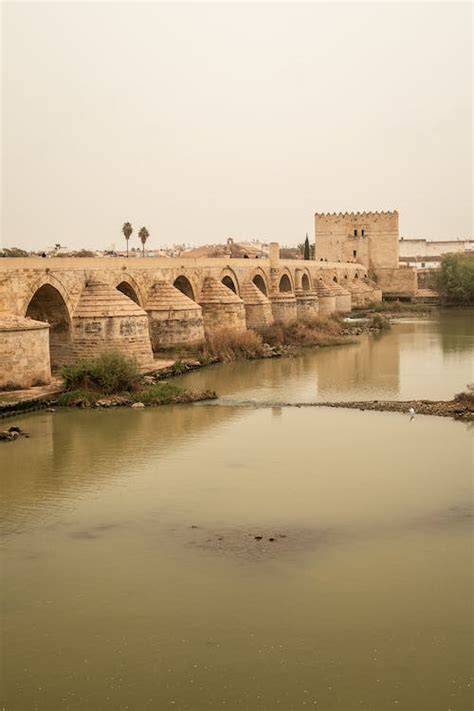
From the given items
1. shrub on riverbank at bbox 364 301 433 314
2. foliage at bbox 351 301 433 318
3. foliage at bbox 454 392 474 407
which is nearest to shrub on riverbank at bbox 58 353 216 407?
foliage at bbox 454 392 474 407

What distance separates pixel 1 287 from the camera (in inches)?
486

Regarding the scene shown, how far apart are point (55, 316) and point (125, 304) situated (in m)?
1.26

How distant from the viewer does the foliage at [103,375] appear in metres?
12.6

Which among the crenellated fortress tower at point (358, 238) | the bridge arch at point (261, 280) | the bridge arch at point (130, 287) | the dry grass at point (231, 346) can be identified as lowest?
the dry grass at point (231, 346)

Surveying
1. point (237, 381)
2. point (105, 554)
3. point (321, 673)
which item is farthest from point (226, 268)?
point (321, 673)

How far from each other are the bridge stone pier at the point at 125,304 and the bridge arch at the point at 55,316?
0.05 ft

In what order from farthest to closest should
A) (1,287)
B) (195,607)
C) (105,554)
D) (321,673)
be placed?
(1,287) < (105,554) < (195,607) < (321,673)

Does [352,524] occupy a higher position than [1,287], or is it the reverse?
[1,287]

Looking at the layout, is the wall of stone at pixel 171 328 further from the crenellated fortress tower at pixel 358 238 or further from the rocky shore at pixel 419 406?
the crenellated fortress tower at pixel 358 238

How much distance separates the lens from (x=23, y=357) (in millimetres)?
12023

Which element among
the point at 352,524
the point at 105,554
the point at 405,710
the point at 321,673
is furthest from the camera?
the point at 352,524

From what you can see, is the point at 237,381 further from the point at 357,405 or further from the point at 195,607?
the point at 195,607

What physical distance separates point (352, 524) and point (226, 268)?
15429mm

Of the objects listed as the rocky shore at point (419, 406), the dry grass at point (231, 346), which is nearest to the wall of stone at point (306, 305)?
the dry grass at point (231, 346)
